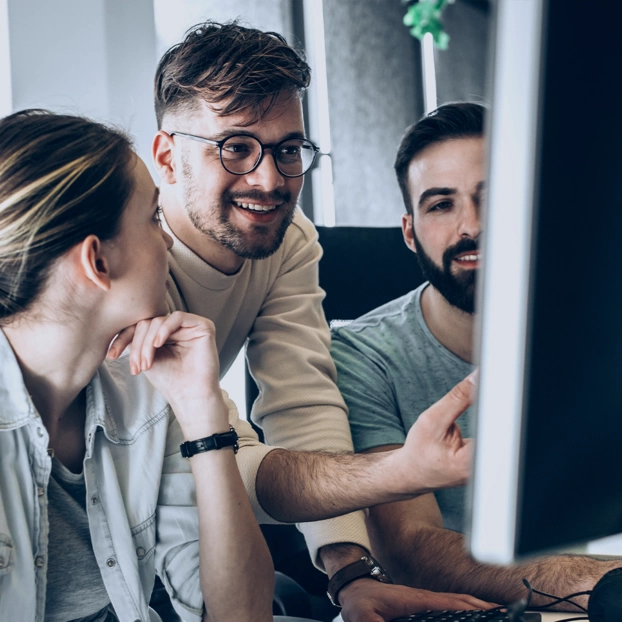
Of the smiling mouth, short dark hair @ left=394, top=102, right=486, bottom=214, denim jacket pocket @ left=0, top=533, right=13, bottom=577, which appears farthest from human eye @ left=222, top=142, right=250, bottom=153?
denim jacket pocket @ left=0, top=533, right=13, bottom=577

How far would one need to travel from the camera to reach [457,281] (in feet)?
4.93

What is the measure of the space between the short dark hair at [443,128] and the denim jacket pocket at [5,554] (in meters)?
1.02

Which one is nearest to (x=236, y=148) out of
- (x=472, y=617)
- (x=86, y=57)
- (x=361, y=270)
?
(x=361, y=270)

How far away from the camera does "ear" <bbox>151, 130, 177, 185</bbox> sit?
5.13 ft

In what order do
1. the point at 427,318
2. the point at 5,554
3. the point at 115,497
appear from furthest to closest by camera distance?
the point at 427,318 < the point at 115,497 < the point at 5,554

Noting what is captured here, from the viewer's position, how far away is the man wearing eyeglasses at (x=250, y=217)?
1429 mm

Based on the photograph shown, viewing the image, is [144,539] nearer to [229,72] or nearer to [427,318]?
[427,318]

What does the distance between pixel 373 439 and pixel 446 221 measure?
463 millimetres

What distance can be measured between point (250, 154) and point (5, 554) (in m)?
0.86

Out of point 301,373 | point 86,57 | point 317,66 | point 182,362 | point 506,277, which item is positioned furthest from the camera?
point 317,66

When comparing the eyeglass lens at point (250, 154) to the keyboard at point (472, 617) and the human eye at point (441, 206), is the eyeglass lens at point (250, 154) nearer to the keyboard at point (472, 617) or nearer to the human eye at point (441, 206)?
the human eye at point (441, 206)

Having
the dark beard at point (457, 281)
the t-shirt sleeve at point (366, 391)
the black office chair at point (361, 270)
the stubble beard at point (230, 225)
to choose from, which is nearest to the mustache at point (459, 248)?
the dark beard at point (457, 281)

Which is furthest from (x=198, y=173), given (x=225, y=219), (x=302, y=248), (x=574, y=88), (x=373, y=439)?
(x=574, y=88)

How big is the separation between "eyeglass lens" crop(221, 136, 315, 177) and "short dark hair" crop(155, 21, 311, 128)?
0.06 m
